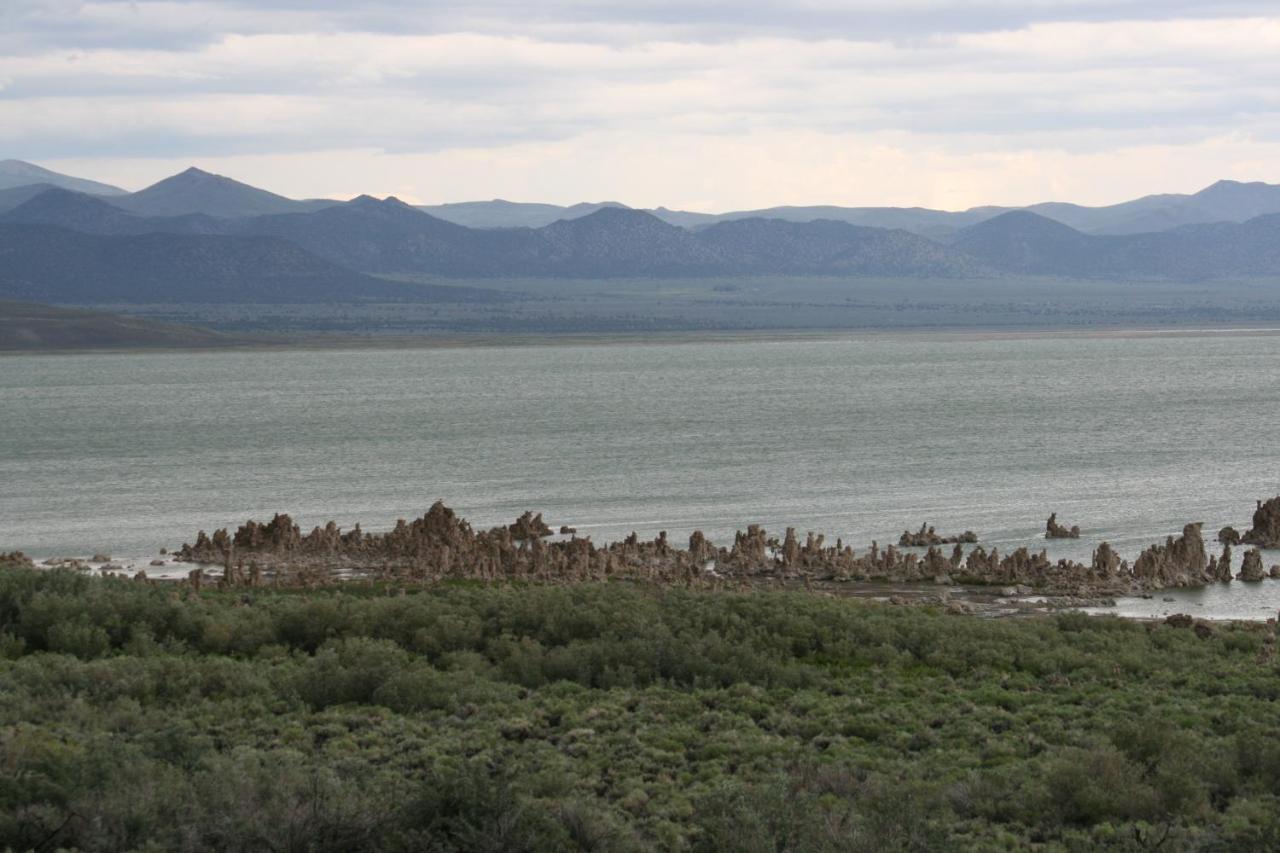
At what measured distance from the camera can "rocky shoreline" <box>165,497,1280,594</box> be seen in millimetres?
32562

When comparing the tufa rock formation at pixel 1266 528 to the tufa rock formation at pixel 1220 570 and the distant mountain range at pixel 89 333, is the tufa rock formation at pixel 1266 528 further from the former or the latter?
the distant mountain range at pixel 89 333

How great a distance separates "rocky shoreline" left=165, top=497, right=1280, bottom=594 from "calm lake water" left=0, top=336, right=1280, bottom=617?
1.28 meters

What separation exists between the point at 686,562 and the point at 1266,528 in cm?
1344

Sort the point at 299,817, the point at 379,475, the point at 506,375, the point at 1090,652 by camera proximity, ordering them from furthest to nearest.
Result: 1. the point at 506,375
2. the point at 379,475
3. the point at 1090,652
4. the point at 299,817

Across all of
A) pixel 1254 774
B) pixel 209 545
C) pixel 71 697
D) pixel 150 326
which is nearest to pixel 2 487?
pixel 209 545

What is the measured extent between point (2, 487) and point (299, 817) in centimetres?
4114

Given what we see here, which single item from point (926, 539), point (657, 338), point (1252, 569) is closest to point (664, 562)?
point (926, 539)

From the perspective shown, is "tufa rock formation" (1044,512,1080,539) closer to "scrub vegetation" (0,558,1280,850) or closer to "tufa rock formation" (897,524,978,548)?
"tufa rock formation" (897,524,978,548)

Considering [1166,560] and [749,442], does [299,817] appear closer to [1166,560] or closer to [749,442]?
[1166,560]

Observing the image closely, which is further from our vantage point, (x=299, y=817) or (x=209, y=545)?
(x=209, y=545)

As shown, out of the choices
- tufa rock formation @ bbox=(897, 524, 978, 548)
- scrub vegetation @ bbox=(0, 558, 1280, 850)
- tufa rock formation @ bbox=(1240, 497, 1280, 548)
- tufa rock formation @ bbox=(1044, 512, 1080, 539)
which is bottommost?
scrub vegetation @ bbox=(0, 558, 1280, 850)

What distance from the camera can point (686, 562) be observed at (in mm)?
34594

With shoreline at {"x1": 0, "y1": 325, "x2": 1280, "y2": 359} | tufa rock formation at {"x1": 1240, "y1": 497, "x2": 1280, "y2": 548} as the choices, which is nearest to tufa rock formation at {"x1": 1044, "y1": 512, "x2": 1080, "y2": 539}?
tufa rock formation at {"x1": 1240, "y1": 497, "x2": 1280, "y2": 548}

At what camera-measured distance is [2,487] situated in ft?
173
